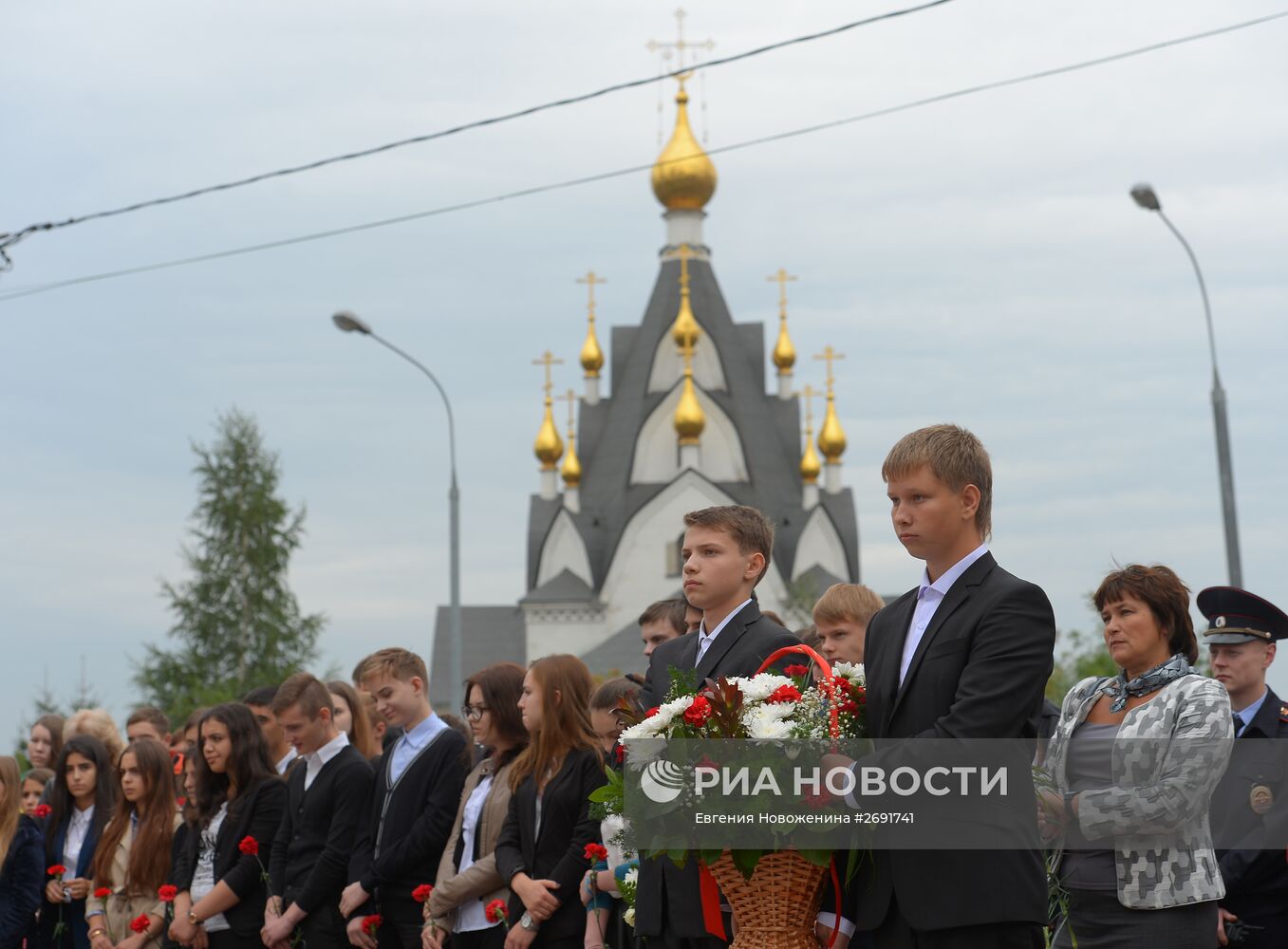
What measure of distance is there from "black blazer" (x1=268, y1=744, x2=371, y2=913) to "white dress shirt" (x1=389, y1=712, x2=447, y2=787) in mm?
350

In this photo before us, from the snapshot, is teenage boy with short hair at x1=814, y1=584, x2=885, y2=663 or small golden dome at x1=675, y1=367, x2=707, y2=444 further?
small golden dome at x1=675, y1=367, x2=707, y2=444

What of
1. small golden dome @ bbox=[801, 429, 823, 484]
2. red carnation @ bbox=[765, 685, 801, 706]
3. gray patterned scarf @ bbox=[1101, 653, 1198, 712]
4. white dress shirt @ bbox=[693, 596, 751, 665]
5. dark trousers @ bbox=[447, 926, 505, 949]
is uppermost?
small golden dome @ bbox=[801, 429, 823, 484]

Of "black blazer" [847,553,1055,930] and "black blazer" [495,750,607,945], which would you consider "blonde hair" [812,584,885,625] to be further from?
"black blazer" [847,553,1055,930]

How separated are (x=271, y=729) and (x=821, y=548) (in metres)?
49.5

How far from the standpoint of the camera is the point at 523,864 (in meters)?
7.46

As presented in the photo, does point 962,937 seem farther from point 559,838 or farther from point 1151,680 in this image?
point 559,838

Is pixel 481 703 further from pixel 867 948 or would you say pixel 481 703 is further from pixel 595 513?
pixel 595 513

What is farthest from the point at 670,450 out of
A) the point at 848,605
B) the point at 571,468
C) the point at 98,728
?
the point at 848,605

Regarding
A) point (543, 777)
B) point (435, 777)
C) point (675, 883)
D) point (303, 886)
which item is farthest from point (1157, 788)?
point (303, 886)

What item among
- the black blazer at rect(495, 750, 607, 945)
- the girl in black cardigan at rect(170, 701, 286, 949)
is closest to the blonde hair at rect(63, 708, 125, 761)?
the girl in black cardigan at rect(170, 701, 286, 949)

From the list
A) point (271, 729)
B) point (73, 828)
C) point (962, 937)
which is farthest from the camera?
point (73, 828)

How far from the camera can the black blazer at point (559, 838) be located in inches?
287

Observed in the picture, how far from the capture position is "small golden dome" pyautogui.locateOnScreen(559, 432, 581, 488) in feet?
194

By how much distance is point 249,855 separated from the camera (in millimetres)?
8930
